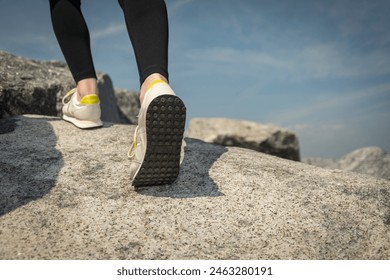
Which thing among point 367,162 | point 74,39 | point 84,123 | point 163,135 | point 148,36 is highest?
point 367,162

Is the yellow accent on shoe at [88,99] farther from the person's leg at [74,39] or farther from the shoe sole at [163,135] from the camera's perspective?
the shoe sole at [163,135]

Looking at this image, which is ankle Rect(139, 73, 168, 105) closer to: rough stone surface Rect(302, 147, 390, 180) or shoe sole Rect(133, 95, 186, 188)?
shoe sole Rect(133, 95, 186, 188)

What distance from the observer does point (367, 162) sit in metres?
6.95

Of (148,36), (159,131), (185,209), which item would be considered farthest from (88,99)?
(185,209)

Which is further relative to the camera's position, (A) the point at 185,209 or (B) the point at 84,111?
A: (B) the point at 84,111

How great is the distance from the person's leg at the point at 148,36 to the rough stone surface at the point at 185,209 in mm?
544

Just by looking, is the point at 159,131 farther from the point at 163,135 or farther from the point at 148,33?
the point at 148,33

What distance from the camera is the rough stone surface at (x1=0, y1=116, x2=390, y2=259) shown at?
52.0 inches

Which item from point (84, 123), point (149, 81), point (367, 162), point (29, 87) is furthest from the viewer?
point (367, 162)

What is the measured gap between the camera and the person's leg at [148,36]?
5.06ft

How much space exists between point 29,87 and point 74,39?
3.75 ft
